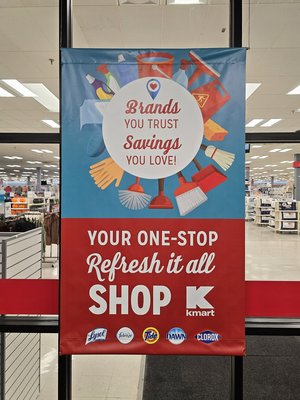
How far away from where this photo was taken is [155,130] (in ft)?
6.23

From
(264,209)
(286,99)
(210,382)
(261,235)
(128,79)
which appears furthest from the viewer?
(264,209)

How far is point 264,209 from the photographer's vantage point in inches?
645

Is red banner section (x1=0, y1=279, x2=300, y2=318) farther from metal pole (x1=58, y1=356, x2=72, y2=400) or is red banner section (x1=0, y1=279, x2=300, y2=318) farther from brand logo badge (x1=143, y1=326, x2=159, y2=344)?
brand logo badge (x1=143, y1=326, x2=159, y2=344)

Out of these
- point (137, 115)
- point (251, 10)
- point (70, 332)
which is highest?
point (251, 10)

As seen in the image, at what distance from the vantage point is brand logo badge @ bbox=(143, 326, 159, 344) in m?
1.90

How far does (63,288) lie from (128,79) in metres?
1.21

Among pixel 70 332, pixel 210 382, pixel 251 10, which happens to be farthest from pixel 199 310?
pixel 251 10

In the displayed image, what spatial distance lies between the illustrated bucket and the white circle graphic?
0.11ft

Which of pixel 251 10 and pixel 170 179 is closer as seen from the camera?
pixel 170 179

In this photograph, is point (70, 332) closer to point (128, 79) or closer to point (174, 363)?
point (128, 79)

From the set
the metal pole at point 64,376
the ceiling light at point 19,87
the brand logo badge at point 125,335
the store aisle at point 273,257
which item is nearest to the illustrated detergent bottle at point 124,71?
the brand logo badge at point 125,335

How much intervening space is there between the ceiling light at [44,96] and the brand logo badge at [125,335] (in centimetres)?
552

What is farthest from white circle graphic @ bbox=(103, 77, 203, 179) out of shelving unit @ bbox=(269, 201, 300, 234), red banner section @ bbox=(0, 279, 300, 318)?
shelving unit @ bbox=(269, 201, 300, 234)

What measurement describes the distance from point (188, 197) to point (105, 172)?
48 cm
